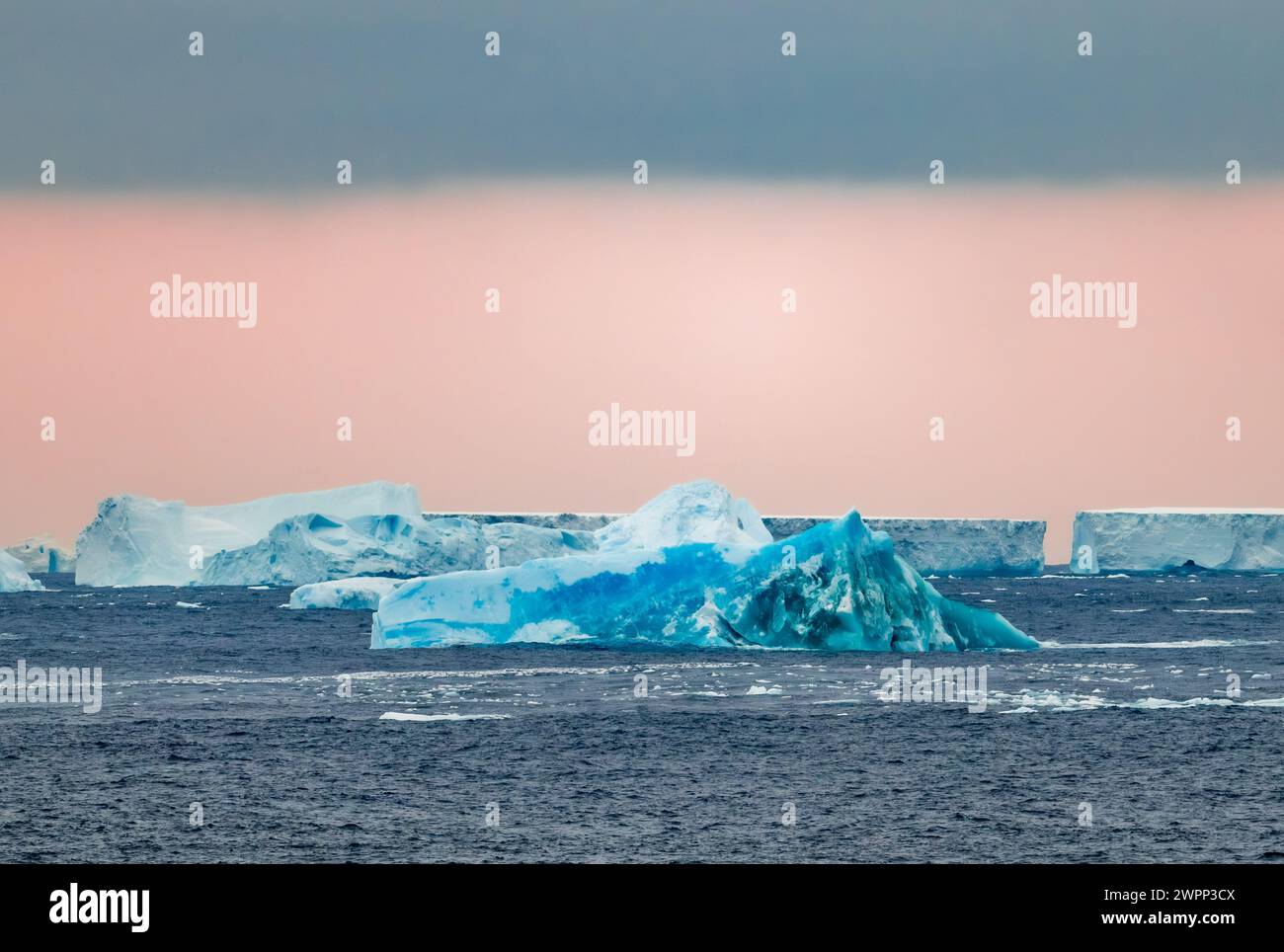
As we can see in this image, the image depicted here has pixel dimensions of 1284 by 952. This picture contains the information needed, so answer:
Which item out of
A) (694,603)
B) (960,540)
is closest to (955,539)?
(960,540)

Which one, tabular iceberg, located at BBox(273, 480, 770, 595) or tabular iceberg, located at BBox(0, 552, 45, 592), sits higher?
tabular iceberg, located at BBox(273, 480, 770, 595)

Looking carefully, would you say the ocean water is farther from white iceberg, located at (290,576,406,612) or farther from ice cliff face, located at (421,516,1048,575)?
ice cliff face, located at (421,516,1048,575)

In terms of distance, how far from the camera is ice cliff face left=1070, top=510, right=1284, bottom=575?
65.6m

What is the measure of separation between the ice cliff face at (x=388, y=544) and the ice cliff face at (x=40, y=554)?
128 feet

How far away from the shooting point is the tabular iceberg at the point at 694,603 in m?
25.4

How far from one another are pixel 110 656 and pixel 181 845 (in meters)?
19.8

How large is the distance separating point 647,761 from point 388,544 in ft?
131

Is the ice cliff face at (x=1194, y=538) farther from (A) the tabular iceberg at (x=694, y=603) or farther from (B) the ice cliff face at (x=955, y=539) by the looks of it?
(A) the tabular iceberg at (x=694, y=603)

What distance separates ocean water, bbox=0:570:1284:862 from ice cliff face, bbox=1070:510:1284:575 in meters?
38.6

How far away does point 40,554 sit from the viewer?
92000 mm

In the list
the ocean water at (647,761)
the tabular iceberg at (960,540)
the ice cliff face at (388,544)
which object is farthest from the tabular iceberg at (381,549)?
the ocean water at (647,761)

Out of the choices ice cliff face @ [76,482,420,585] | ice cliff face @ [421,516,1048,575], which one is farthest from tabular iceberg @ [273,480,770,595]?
ice cliff face @ [421,516,1048,575]

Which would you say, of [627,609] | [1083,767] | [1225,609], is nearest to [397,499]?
[1225,609]
